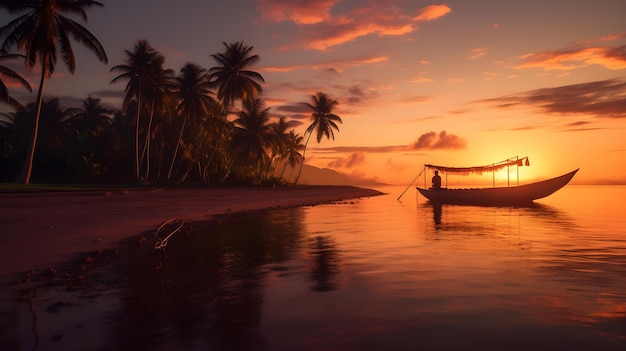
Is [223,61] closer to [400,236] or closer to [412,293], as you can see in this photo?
[400,236]

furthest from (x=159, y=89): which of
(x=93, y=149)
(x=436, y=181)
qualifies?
(x=436, y=181)

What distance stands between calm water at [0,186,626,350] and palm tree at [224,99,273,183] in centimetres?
4302

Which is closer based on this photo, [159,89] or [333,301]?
[333,301]

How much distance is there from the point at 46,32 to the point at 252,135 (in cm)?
2902

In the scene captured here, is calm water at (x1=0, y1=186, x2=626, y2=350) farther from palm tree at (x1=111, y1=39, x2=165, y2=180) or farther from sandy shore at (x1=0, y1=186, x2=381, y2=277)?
palm tree at (x1=111, y1=39, x2=165, y2=180)

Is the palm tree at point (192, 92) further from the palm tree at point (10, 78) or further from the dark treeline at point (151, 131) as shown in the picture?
the palm tree at point (10, 78)

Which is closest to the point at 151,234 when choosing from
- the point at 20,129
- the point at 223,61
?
the point at 223,61

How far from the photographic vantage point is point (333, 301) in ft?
21.5

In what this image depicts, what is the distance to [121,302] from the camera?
6.32m

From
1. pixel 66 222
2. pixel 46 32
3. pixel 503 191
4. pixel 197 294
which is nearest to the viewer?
pixel 197 294

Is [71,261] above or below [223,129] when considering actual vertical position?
below

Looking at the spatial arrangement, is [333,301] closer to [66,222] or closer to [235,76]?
[66,222]

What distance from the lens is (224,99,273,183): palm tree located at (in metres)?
54.5

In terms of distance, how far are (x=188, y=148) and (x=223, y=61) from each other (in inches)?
476
